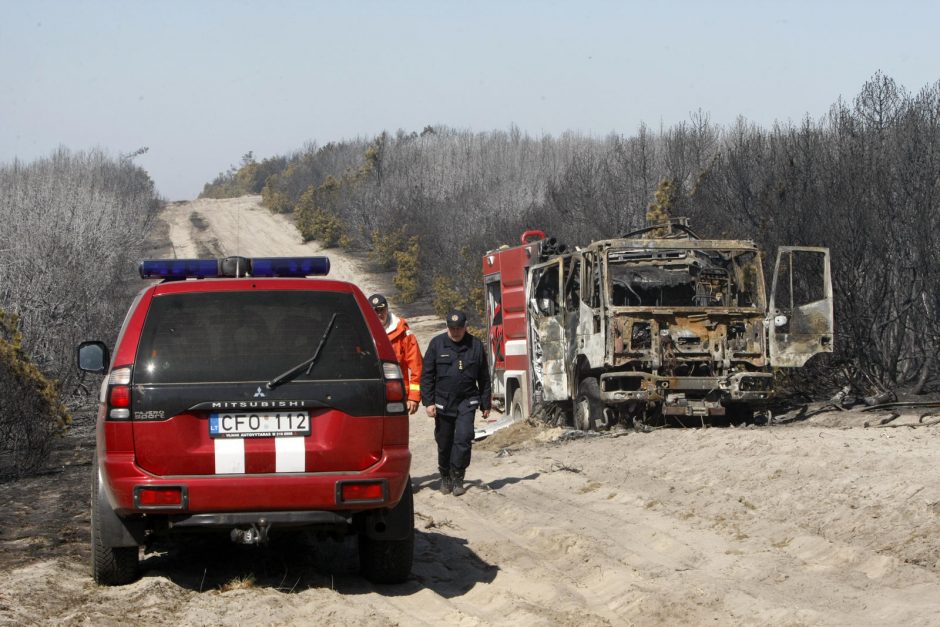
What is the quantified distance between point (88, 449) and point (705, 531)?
393 inches

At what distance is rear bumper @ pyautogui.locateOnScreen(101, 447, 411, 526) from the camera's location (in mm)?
6094

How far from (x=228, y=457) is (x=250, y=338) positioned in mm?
662

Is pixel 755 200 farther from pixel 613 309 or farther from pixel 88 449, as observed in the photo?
pixel 88 449

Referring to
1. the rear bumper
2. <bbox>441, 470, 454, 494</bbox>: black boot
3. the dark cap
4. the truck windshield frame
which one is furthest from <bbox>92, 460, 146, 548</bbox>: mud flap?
the truck windshield frame

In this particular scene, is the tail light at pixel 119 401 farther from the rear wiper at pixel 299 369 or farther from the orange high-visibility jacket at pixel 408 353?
the orange high-visibility jacket at pixel 408 353

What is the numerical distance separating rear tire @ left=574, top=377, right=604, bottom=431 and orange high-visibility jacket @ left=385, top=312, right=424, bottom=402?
4.25 m

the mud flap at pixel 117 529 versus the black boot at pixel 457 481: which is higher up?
the mud flap at pixel 117 529

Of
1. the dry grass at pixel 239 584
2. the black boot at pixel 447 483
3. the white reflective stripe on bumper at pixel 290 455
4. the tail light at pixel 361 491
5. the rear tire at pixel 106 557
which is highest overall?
the white reflective stripe on bumper at pixel 290 455

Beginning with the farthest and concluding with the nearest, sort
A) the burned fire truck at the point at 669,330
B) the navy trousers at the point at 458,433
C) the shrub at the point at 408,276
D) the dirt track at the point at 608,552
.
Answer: the shrub at the point at 408,276, the burned fire truck at the point at 669,330, the navy trousers at the point at 458,433, the dirt track at the point at 608,552

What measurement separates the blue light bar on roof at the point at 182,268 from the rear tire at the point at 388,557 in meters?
1.79

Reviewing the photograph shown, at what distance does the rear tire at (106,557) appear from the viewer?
6.54 m

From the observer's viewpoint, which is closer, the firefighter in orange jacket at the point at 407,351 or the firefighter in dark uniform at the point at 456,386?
the firefighter in dark uniform at the point at 456,386

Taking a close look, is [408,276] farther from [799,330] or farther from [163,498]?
[163,498]

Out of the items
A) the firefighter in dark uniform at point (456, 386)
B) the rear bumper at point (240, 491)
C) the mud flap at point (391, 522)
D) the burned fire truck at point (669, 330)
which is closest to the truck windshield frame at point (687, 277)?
the burned fire truck at point (669, 330)
